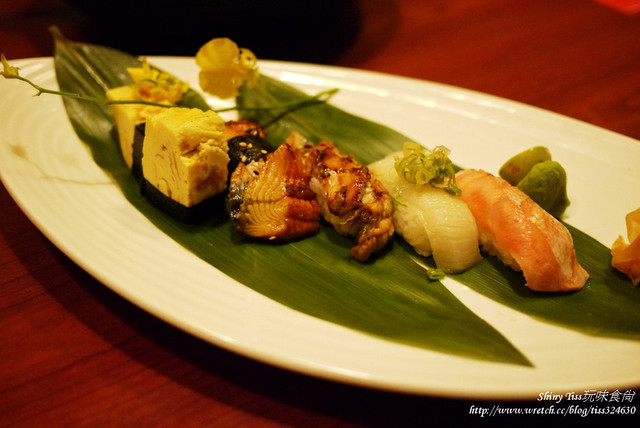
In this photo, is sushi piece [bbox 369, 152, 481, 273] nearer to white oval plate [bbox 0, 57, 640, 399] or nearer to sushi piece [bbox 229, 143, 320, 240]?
white oval plate [bbox 0, 57, 640, 399]

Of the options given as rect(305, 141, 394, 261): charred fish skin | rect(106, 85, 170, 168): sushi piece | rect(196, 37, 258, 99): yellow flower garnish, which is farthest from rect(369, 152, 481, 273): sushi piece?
rect(106, 85, 170, 168): sushi piece

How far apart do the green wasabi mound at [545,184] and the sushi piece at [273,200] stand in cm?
119

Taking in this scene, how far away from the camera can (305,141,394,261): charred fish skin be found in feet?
7.72

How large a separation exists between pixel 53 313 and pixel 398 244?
1725 millimetres

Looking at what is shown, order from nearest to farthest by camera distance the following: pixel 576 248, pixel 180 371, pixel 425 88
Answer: pixel 180 371 → pixel 576 248 → pixel 425 88

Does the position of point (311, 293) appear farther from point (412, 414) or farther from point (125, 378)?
point (125, 378)

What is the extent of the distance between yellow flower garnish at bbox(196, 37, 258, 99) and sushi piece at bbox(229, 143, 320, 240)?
895mm

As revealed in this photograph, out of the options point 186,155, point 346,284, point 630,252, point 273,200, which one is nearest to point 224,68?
point 186,155

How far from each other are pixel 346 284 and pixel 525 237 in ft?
2.97

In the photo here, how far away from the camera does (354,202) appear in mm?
2377

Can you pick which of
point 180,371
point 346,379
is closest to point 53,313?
point 180,371

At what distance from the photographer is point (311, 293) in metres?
2.15

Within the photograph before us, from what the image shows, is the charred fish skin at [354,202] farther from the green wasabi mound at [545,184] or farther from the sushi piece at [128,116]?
the sushi piece at [128,116]

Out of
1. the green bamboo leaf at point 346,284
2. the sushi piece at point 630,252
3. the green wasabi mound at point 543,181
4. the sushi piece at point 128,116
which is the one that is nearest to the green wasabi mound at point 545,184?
the green wasabi mound at point 543,181
